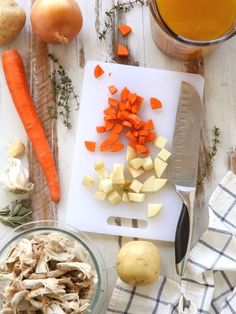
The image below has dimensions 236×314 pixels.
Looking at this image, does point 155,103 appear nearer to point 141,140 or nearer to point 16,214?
point 141,140

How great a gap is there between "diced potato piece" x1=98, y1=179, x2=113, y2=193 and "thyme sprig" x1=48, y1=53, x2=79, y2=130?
200mm

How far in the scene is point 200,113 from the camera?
151 centimetres

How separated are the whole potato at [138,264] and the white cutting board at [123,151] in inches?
4.2

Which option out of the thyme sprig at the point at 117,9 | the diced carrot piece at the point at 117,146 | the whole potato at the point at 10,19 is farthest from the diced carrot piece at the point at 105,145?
the whole potato at the point at 10,19

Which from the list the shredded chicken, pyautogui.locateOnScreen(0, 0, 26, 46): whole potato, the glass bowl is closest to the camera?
the shredded chicken

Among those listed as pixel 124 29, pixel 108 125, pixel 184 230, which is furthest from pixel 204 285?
pixel 124 29

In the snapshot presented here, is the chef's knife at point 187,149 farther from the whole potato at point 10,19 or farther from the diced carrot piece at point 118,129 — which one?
the whole potato at point 10,19

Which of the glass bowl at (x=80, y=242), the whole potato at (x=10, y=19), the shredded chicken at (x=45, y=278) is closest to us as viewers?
the shredded chicken at (x=45, y=278)

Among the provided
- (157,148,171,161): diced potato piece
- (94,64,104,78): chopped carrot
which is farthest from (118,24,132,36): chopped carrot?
(157,148,171,161): diced potato piece

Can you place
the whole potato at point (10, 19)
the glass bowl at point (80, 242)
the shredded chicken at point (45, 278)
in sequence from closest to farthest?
the shredded chicken at point (45, 278) < the glass bowl at point (80, 242) < the whole potato at point (10, 19)

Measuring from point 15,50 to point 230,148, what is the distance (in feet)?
2.35

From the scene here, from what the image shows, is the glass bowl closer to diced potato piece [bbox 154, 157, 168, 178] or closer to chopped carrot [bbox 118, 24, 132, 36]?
diced potato piece [bbox 154, 157, 168, 178]

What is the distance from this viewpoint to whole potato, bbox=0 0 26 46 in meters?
1.48

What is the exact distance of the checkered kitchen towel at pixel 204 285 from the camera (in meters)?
1.50
